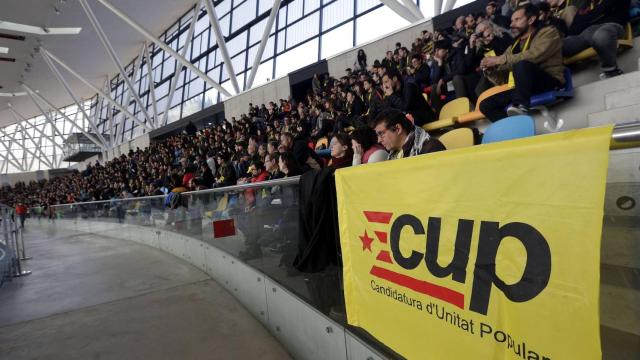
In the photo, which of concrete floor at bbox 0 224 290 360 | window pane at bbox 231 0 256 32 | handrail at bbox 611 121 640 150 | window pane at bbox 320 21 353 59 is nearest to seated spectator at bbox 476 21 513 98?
concrete floor at bbox 0 224 290 360

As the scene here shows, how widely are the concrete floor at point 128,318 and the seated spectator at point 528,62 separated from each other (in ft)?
10.9

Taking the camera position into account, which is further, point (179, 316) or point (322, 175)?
point (179, 316)

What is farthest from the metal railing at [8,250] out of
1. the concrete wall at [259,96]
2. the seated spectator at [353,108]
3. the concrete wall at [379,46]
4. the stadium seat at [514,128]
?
the concrete wall at [259,96]

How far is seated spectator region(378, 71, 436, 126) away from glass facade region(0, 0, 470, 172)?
5866 millimetres

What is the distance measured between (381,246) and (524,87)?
9.28ft

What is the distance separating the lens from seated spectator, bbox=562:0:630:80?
3328mm

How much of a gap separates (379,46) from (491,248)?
420 inches

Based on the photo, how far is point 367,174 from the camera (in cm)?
167

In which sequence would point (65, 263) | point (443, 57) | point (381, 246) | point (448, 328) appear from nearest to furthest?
point (448, 328) < point (381, 246) < point (443, 57) < point (65, 263)

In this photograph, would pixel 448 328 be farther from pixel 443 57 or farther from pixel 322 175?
pixel 443 57

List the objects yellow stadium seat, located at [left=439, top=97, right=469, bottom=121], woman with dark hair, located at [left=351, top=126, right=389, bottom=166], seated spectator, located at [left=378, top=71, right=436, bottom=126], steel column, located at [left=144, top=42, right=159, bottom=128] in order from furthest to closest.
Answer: steel column, located at [left=144, top=42, right=159, bottom=128]
yellow stadium seat, located at [left=439, top=97, right=469, bottom=121]
seated spectator, located at [left=378, top=71, right=436, bottom=126]
woman with dark hair, located at [left=351, top=126, right=389, bottom=166]

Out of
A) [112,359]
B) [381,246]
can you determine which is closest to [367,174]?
[381,246]

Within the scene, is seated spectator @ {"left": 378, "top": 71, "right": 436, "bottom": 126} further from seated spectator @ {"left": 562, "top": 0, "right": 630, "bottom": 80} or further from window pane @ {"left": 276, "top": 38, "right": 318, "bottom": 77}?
window pane @ {"left": 276, "top": 38, "right": 318, "bottom": 77}

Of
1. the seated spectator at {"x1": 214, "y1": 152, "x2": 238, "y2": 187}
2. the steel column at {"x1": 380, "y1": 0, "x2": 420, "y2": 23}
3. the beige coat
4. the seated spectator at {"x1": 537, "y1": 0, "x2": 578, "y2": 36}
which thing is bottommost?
the seated spectator at {"x1": 214, "y1": 152, "x2": 238, "y2": 187}
